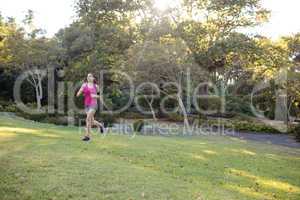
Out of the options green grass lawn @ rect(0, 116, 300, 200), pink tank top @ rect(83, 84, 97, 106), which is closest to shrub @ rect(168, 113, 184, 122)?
green grass lawn @ rect(0, 116, 300, 200)

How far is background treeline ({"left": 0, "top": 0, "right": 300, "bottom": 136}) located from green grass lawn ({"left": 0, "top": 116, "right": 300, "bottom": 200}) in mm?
12999

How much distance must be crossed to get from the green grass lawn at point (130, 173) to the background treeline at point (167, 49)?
1300cm

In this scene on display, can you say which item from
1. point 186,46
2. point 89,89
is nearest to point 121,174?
point 89,89

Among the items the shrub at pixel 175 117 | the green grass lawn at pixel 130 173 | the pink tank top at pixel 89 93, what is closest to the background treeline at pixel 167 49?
the shrub at pixel 175 117

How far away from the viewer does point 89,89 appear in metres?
12.5

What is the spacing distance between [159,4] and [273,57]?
845 cm

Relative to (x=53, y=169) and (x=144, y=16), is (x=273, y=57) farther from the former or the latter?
(x=53, y=169)

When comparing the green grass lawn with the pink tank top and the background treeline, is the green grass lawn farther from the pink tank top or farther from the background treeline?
the background treeline

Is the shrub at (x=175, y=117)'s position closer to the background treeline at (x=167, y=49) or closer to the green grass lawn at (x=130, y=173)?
the background treeline at (x=167, y=49)

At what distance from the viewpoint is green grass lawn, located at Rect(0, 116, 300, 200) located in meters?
7.24

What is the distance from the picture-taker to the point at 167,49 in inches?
948

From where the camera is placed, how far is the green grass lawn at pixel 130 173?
23.7 feet

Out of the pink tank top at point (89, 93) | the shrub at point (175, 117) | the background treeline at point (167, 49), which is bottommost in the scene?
the shrub at point (175, 117)

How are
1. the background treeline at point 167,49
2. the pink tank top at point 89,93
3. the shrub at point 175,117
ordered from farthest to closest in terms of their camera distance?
the shrub at point 175,117, the background treeline at point 167,49, the pink tank top at point 89,93
